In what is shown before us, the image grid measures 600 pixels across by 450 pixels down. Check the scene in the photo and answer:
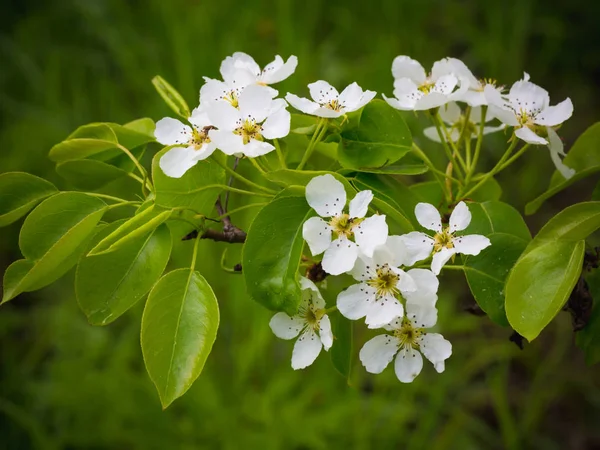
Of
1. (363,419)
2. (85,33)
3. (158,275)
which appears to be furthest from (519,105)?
(85,33)

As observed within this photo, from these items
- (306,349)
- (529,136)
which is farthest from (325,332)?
(529,136)

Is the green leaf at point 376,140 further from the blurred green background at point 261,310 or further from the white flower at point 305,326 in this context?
the blurred green background at point 261,310

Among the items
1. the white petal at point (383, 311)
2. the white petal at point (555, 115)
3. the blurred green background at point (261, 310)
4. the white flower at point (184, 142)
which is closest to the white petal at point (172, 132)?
the white flower at point (184, 142)

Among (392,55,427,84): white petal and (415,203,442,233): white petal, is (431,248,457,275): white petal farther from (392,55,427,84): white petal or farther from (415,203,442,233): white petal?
(392,55,427,84): white petal

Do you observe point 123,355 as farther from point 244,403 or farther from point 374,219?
point 374,219

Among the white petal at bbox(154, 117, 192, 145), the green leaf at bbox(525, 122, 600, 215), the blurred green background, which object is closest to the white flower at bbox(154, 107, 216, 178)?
the white petal at bbox(154, 117, 192, 145)
